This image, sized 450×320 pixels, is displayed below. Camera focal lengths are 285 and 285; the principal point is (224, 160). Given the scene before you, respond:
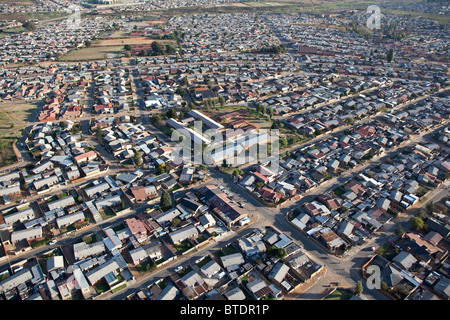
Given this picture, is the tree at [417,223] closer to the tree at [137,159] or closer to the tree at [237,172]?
the tree at [237,172]

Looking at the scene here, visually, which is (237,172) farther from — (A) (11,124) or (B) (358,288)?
(A) (11,124)

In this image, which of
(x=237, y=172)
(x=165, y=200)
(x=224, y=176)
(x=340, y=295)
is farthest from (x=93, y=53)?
(x=340, y=295)

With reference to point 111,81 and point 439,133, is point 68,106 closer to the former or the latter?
point 111,81

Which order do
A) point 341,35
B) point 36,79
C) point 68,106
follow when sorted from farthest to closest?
point 341,35, point 36,79, point 68,106

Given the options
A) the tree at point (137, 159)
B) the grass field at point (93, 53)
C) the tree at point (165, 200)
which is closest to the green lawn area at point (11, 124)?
the tree at point (137, 159)

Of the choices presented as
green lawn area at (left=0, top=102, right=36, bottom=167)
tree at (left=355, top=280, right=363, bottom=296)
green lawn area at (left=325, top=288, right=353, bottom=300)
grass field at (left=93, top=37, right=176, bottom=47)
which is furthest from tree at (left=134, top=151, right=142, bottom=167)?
grass field at (left=93, top=37, right=176, bottom=47)

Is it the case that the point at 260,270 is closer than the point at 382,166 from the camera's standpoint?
Yes

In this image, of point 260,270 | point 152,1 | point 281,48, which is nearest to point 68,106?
point 260,270
